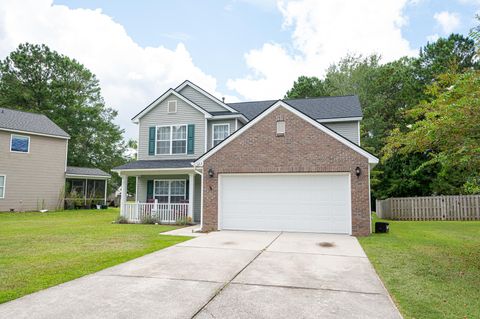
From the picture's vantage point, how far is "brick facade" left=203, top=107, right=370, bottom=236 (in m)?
11.6

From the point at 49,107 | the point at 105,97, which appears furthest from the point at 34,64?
the point at 105,97

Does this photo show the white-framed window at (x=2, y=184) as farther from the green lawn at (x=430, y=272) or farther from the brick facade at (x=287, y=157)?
the green lawn at (x=430, y=272)

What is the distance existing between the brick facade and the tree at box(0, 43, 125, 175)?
30.6 m

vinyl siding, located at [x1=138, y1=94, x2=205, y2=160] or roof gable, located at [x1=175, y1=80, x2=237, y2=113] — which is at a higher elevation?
roof gable, located at [x1=175, y1=80, x2=237, y2=113]

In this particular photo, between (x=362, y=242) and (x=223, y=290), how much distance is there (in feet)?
21.2

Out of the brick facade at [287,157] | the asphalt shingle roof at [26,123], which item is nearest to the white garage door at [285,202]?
the brick facade at [287,157]

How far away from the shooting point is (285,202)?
493 inches

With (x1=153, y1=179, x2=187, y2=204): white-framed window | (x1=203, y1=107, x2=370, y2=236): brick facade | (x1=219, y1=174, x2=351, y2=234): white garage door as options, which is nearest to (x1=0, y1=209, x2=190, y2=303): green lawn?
(x1=219, y1=174, x2=351, y2=234): white garage door

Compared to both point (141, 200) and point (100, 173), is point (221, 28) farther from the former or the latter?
point (100, 173)

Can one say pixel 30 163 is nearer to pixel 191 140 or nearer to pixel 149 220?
pixel 149 220

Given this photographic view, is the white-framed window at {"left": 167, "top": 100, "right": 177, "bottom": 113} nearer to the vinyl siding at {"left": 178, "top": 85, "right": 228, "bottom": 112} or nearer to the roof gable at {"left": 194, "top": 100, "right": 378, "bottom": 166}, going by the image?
the vinyl siding at {"left": 178, "top": 85, "right": 228, "bottom": 112}

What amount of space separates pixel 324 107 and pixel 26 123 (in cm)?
2153

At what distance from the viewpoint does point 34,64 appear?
37.0 metres

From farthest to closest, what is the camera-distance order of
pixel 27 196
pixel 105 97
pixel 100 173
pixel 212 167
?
pixel 105 97, pixel 100 173, pixel 27 196, pixel 212 167
